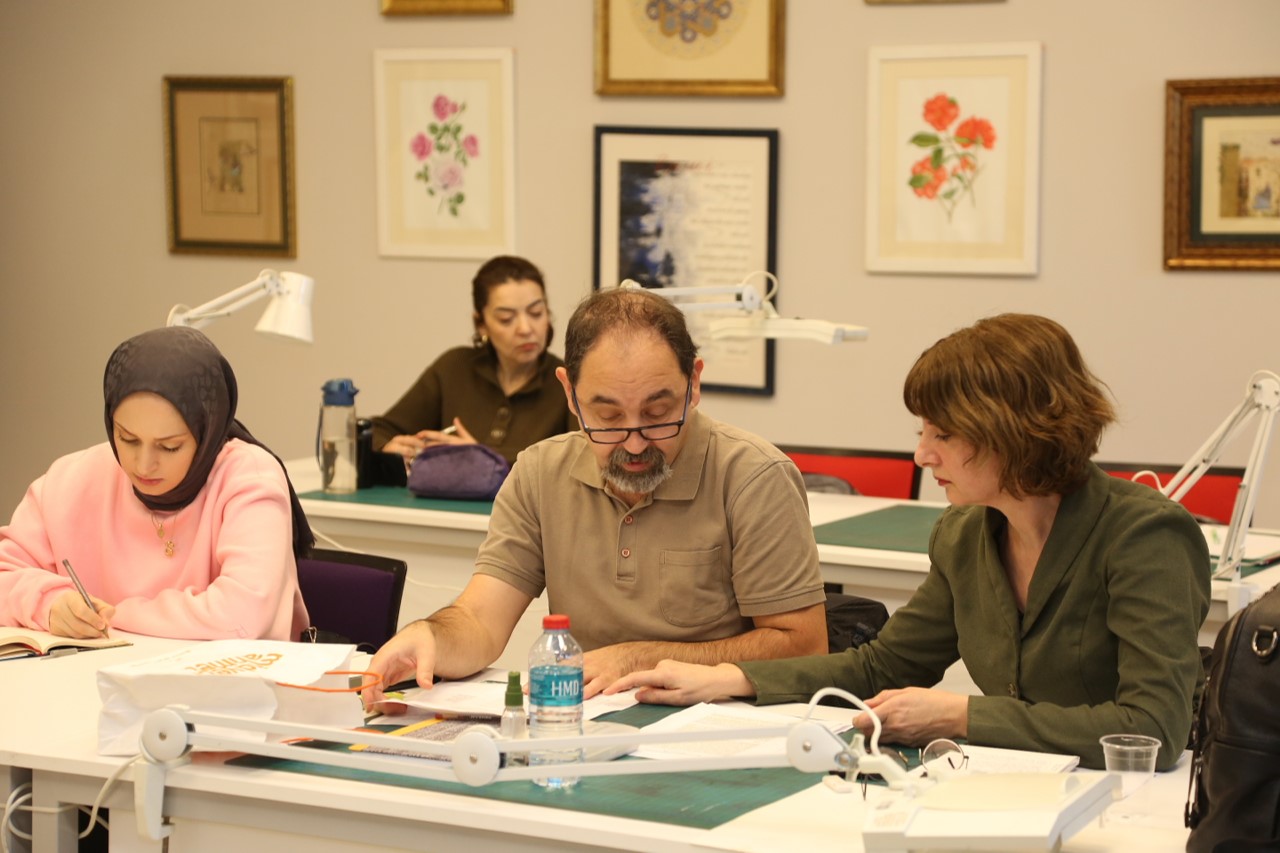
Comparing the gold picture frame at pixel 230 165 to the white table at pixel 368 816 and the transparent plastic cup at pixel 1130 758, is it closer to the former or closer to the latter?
the white table at pixel 368 816

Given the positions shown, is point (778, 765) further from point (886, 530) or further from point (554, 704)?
point (886, 530)

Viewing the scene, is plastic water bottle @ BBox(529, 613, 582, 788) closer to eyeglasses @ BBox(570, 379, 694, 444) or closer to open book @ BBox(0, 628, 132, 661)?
eyeglasses @ BBox(570, 379, 694, 444)

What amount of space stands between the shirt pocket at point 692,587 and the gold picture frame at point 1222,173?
2.78 metres

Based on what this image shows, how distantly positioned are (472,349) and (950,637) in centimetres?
280

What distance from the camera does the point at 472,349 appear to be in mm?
4840

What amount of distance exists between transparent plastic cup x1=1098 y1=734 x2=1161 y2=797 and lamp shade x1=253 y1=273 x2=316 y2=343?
2.29m

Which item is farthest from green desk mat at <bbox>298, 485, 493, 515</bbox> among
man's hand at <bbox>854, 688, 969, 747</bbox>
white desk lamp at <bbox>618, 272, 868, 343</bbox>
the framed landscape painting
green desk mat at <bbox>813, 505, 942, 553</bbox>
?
man's hand at <bbox>854, 688, 969, 747</bbox>

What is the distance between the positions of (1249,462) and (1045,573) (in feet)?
4.08

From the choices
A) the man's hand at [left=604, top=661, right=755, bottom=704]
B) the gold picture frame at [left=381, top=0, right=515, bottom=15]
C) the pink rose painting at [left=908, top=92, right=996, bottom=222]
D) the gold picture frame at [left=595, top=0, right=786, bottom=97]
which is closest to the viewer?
the man's hand at [left=604, top=661, right=755, bottom=704]

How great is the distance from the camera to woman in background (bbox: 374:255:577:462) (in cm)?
459

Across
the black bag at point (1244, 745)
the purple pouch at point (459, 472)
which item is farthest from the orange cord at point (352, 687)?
the purple pouch at point (459, 472)

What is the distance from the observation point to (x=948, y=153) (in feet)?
16.3

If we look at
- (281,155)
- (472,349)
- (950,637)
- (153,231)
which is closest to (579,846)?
(950,637)

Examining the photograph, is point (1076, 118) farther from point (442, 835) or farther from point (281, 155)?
point (442, 835)
